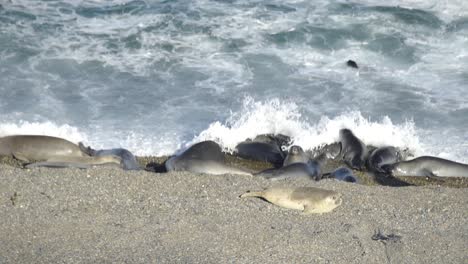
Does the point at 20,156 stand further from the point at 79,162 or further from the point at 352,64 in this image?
the point at 352,64

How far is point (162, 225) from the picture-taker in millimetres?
7590

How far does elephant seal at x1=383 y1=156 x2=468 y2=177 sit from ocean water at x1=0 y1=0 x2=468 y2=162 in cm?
71

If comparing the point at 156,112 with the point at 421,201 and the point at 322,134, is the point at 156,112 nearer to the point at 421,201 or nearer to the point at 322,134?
the point at 322,134

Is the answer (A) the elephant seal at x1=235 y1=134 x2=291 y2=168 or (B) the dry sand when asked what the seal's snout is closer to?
(A) the elephant seal at x1=235 y1=134 x2=291 y2=168

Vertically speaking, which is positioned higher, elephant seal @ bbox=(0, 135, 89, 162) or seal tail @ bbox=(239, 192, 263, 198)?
seal tail @ bbox=(239, 192, 263, 198)

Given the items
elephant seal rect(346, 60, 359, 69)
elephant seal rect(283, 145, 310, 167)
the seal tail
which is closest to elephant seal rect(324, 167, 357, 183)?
elephant seal rect(283, 145, 310, 167)

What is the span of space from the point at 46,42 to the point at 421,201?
9297 millimetres

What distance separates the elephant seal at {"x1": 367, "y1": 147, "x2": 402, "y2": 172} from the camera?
10.9m

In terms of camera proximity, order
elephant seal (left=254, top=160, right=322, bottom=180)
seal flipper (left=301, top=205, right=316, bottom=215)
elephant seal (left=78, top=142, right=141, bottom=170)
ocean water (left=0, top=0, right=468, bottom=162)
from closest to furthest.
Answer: seal flipper (left=301, top=205, right=316, bottom=215)
elephant seal (left=254, top=160, right=322, bottom=180)
elephant seal (left=78, top=142, right=141, bottom=170)
ocean water (left=0, top=0, right=468, bottom=162)

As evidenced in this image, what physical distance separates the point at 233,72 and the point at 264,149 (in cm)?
355

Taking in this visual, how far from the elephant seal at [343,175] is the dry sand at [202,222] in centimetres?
78

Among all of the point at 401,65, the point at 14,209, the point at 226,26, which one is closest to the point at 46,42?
the point at 226,26

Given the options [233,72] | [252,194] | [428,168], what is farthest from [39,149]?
[428,168]

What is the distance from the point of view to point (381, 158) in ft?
36.3
